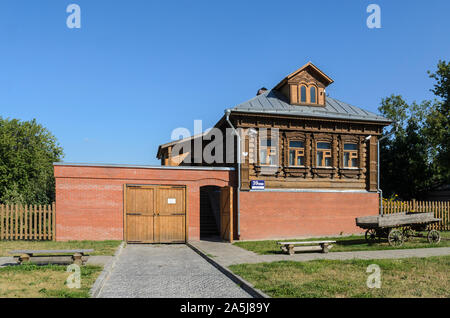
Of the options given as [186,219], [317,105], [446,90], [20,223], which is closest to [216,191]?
[186,219]

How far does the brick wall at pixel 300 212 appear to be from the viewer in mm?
20031

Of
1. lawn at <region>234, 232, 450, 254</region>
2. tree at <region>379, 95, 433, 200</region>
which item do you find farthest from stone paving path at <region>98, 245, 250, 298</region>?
tree at <region>379, 95, 433, 200</region>

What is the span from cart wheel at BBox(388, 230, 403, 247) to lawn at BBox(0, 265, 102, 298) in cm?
1131

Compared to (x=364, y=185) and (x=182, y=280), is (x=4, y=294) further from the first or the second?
(x=364, y=185)

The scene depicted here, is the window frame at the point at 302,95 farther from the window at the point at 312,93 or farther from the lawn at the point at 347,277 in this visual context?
the lawn at the point at 347,277

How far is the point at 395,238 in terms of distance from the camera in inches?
647

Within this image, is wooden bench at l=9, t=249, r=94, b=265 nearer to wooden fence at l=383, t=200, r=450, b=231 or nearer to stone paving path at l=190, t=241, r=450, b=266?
stone paving path at l=190, t=241, r=450, b=266

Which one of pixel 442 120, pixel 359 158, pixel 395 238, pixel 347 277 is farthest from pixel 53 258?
pixel 442 120

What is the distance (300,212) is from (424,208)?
783 centimetres

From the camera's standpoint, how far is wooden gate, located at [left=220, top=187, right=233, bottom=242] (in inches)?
745

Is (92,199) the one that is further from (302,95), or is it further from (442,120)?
(442,120)

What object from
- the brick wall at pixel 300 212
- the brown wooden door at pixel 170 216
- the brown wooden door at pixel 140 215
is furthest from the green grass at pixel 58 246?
the brick wall at pixel 300 212

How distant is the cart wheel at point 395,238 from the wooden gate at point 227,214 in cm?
679
